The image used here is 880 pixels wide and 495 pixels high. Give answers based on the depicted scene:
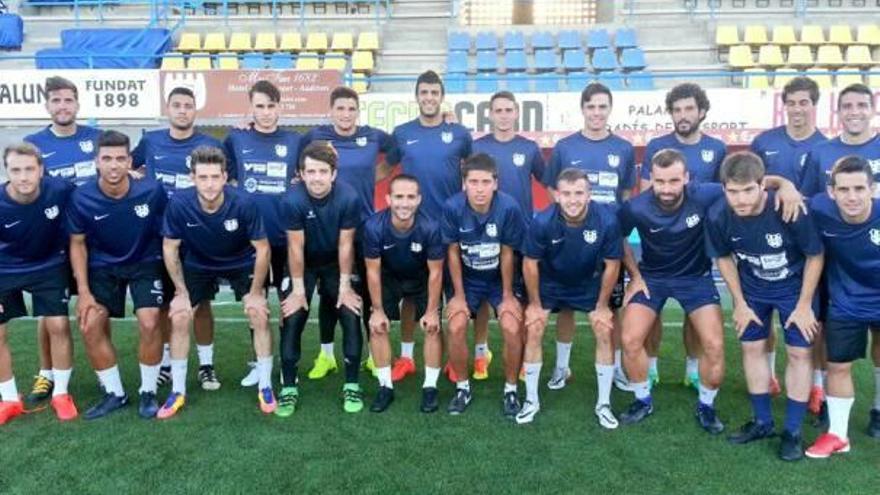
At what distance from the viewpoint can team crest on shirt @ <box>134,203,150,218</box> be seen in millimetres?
4320

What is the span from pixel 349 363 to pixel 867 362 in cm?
370

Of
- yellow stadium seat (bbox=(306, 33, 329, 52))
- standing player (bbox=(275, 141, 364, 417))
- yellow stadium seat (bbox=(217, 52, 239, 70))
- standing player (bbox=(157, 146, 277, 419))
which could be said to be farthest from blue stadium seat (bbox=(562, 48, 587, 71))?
standing player (bbox=(157, 146, 277, 419))

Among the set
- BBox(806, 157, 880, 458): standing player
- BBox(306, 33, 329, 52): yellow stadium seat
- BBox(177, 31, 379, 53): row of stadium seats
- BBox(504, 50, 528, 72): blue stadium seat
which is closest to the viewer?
BBox(806, 157, 880, 458): standing player

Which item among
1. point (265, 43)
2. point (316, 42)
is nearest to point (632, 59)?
point (316, 42)

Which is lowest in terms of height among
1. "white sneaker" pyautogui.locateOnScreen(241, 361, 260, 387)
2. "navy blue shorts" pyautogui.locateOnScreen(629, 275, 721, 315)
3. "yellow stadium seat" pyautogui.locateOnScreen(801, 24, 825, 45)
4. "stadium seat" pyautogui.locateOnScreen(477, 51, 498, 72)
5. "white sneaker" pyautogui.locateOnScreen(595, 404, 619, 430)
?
"white sneaker" pyautogui.locateOnScreen(595, 404, 619, 430)

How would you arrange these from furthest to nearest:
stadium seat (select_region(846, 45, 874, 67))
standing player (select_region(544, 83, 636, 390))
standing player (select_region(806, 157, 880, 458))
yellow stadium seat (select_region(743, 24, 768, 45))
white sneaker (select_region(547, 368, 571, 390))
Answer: yellow stadium seat (select_region(743, 24, 768, 45)) < stadium seat (select_region(846, 45, 874, 67)) < white sneaker (select_region(547, 368, 571, 390)) < standing player (select_region(544, 83, 636, 390)) < standing player (select_region(806, 157, 880, 458))

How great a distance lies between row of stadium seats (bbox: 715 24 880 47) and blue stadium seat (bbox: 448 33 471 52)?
5377mm

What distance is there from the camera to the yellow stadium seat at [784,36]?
51.7 feet

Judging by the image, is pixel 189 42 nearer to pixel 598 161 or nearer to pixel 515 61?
pixel 515 61

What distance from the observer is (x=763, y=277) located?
3.88 meters

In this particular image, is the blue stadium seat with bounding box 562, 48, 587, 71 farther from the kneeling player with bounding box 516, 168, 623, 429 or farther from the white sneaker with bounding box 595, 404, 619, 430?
the white sneaker with bounding box 595, 404, 619, 430

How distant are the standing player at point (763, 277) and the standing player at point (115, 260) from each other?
3.21m

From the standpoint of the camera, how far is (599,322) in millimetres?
4188

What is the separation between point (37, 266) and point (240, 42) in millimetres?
13199
